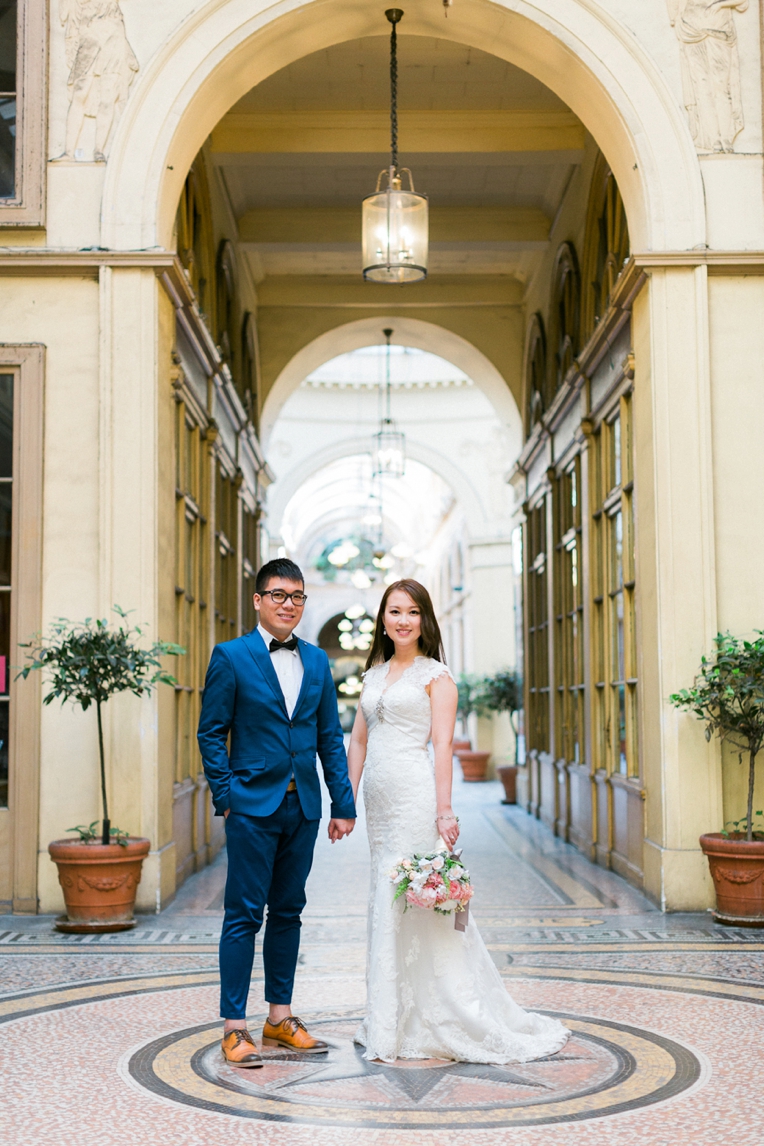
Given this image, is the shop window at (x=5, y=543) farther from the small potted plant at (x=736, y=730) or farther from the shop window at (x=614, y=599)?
the shop window at (x=614, y=599)

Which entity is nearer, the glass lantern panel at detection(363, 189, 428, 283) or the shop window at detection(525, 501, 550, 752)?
the glass lantern panel at detection(363, 189, 428, 283)

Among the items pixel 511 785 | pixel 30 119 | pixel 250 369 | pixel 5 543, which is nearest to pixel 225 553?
pixel 250 369

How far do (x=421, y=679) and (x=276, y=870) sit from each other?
0.81 m

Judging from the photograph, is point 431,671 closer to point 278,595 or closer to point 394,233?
point 278,595

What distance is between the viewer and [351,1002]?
484 centimetres

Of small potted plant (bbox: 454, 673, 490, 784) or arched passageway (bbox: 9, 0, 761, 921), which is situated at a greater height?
arched passageway (bbox: 9, 0, 761, 921)

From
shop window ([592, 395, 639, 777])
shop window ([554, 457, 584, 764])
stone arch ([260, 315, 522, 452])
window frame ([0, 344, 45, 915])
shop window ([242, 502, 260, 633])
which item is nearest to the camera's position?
window frame ([0, 344, 45, 915])

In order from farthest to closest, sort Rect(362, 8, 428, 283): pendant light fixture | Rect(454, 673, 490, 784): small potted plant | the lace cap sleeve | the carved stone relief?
Rect(454, 673, 490, 784): small potted plant
Rect(362, 8, 428, 283): pendant light fixture
the carved stone relief
the lace cap sleeve

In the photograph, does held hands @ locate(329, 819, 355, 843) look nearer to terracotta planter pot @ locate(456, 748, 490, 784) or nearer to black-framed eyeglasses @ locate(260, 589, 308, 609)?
black-framed eyeglasses @ locate(260, 589, 308, 609)

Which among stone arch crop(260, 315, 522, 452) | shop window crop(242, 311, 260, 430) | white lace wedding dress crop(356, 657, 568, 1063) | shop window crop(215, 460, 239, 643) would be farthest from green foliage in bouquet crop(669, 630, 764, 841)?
stone arch crop(260, 315, 522, 452)

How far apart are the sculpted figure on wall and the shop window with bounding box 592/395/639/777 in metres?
3.77

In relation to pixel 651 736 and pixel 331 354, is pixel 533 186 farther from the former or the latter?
pixel 651 736

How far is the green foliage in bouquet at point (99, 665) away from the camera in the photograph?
636 centimetres

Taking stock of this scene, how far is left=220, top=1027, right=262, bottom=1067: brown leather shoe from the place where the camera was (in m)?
3.86
